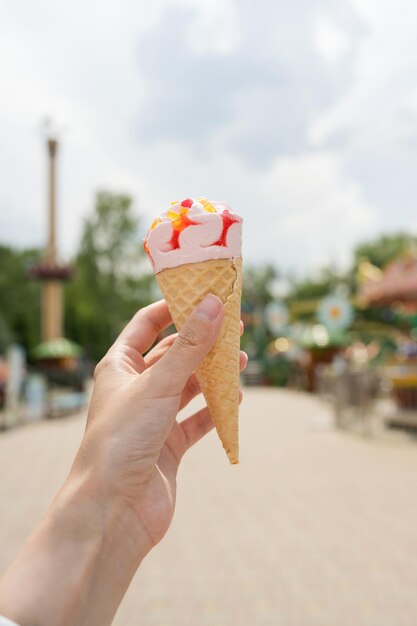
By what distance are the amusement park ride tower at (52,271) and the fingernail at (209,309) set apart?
2658 centimetres

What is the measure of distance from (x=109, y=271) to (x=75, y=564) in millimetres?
41038

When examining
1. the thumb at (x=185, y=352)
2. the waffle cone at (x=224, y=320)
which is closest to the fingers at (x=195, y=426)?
the waffle cone at (x=224, y=320)

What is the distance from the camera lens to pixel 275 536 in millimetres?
5344

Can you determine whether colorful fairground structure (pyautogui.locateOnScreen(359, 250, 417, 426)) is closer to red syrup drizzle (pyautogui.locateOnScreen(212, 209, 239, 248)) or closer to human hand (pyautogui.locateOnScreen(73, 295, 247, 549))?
red syrup drizzle (pyautogui.locateOnScreen(212, 209, 239, 248))

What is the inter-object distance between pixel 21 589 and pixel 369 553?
158 inches

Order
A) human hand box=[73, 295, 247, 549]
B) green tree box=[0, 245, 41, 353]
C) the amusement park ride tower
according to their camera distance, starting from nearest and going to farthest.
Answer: human hand box=[73, 295, 247, 549] < the amusement park ride tower < green tree box=[0, 245, 41, 353]

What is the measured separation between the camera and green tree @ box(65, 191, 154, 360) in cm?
4131

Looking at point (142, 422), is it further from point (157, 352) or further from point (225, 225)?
point (225, 225)

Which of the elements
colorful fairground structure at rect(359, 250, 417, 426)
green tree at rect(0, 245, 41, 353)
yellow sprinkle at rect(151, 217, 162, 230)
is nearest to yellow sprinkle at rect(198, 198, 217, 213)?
yellow sprinkle at rect(151, 217, 162, 230)

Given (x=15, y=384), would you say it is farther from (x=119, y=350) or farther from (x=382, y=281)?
(x=119, y=350)

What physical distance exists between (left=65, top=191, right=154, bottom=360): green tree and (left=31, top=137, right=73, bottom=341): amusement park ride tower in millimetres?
11784

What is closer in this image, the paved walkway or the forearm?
the forearm

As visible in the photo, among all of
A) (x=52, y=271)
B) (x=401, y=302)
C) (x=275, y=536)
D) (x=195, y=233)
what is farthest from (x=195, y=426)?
(x=52, y=271)

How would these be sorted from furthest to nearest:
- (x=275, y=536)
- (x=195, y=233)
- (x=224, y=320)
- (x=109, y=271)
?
(x=109, y=271) < (x=275, y=536) < (x=224, y=320) < (x=195, y=233)
